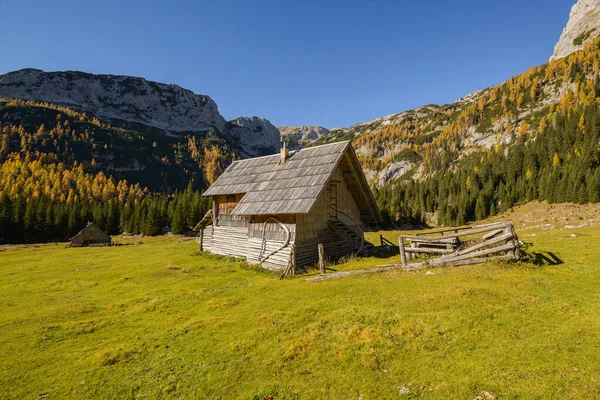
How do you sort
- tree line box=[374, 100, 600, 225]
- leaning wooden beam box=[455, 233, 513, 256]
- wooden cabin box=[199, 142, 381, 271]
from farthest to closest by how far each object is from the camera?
tree line box=[374, 100, 600, 225] → wooden cabin box=[199, 142, 381, 271] → leaning wooden beam box=[455, 233, 513, 256]

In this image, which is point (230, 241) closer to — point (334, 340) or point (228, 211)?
point (228, 211)

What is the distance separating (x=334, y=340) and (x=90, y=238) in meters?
75.7

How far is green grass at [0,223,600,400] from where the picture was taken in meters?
7.59

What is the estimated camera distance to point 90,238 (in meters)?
66.8

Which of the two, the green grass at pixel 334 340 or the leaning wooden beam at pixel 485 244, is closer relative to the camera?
the green grass at pixel 334 340

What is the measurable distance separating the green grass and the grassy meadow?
0.05 m

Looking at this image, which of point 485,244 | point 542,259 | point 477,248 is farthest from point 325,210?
point 542,259

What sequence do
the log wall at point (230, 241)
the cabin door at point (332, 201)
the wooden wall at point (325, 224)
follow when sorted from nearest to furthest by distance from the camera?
1. the wooden wall at point (325, 224)
2. the cabin door at point (332, 201)
3. the log wall at point (230, 241)

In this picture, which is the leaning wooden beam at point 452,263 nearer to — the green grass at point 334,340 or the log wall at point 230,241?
the green grass at point 334,340

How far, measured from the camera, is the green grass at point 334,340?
7.59 m

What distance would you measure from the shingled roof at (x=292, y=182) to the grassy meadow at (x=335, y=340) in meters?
7.93

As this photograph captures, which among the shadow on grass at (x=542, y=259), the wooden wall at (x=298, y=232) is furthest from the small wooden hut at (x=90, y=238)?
the shadow on grass at (x=542, y=259)

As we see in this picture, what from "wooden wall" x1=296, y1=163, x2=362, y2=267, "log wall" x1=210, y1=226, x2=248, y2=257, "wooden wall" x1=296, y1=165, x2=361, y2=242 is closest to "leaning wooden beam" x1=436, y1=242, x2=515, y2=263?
"wooden wall" x1=296, y1=163, x2=362, y2=267

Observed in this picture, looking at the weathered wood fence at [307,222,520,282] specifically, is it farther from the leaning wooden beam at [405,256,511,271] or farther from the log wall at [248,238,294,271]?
the log wall at [248,238,294,271]
